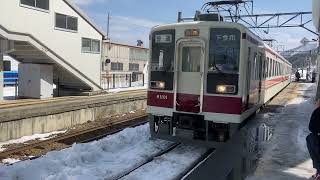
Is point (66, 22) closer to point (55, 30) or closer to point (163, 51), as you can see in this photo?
point (55, 30)

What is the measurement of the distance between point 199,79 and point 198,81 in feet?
0.19

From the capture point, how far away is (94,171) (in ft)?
27.9

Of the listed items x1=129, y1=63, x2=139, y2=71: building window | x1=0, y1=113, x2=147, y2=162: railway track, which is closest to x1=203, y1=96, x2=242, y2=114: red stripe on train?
x1=0, y1=113, x2=147, y2=162: railway track

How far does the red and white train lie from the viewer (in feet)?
34.0

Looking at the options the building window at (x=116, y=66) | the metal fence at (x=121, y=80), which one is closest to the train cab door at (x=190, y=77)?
the metal fence at (x=121, y=80)

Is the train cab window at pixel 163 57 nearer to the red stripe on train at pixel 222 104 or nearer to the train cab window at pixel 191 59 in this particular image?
the train cab window at pixel 191 59

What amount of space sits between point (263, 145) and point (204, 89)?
2.41m

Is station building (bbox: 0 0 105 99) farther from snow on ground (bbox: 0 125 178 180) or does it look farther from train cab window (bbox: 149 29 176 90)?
snow on ground (bbox: 0 125 178 180)

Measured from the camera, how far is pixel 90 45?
24.7m

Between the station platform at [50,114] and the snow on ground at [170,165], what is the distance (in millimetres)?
5510

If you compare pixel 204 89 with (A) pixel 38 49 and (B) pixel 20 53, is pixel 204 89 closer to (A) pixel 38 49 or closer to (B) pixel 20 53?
(A) pixel 38 49

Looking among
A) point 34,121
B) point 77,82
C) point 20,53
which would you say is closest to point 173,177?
point 34,121

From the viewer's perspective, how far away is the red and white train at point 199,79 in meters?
10.4

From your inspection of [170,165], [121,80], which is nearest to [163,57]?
[170,165]
